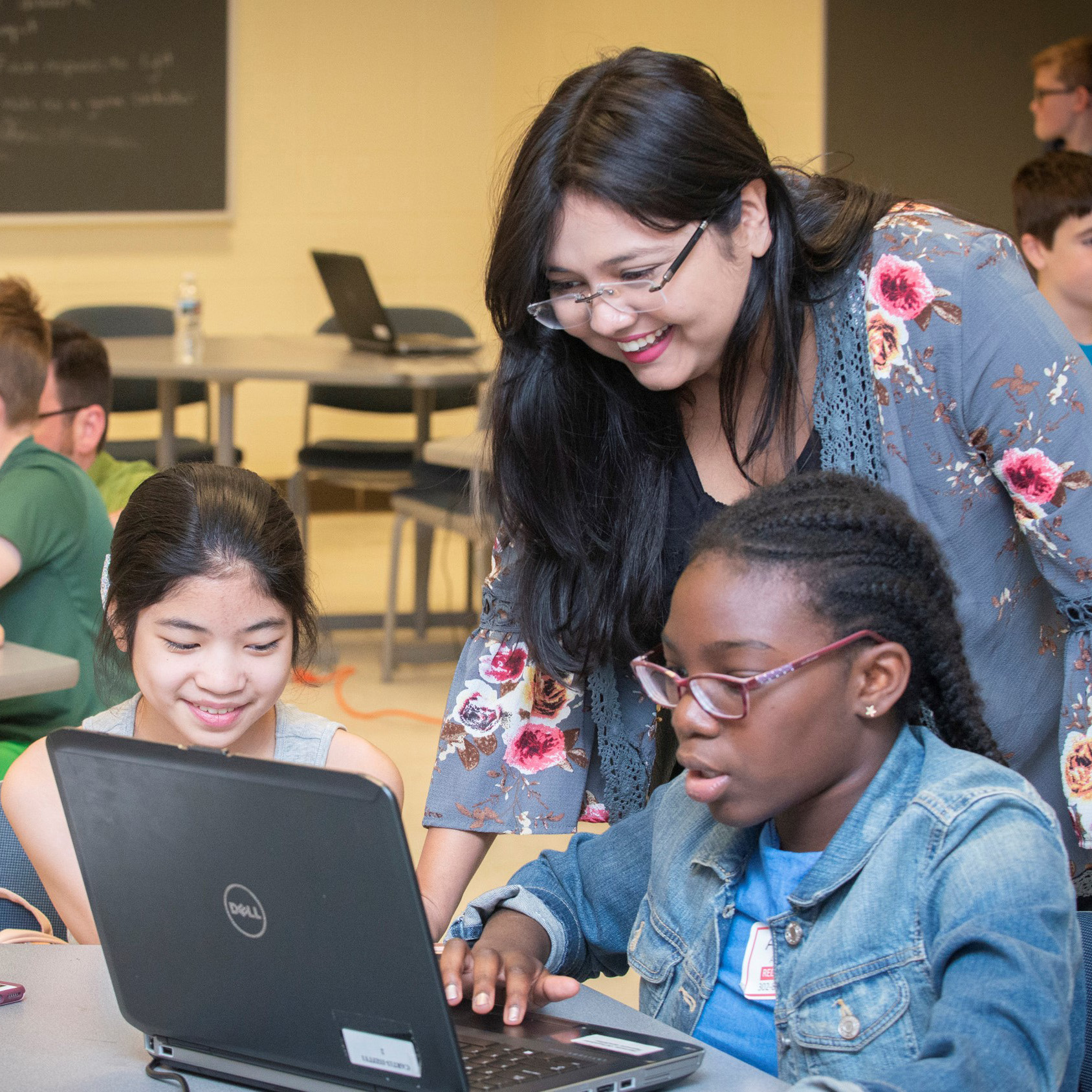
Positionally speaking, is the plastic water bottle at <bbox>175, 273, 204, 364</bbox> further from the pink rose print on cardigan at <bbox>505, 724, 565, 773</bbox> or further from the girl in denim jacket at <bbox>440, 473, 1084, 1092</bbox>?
the girl in denim jacket at <bbox>440, 473, 1084, 1092</bbox>

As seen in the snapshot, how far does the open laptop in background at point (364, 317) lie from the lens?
15.3 ft

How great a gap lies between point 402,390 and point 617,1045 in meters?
4.55

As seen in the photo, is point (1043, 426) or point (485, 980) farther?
point (1043, 426)

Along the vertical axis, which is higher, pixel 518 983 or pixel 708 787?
pixel 708 787

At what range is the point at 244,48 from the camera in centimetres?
596

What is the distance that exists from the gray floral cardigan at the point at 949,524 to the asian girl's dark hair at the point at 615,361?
1.6 inches

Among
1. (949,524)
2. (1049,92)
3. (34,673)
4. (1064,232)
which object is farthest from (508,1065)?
(1049,92)

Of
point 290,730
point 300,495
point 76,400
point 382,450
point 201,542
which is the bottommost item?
point 300,495

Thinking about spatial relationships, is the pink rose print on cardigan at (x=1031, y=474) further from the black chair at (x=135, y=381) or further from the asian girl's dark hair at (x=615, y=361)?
the black chair at (x=135, y=381)

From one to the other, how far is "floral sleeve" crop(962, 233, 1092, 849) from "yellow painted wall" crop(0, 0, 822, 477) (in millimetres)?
4554

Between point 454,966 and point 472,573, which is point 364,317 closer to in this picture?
point 472,573

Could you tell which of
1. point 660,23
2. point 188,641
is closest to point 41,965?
point 188,641

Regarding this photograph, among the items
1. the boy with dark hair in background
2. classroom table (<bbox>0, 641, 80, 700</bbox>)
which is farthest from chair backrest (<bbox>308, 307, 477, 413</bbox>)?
classroom table (<bbox>0, 641, 80, 700</bbox>)

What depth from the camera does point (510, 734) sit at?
1.47 m
